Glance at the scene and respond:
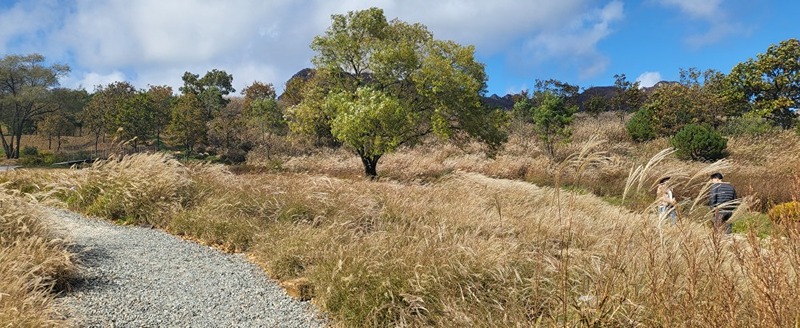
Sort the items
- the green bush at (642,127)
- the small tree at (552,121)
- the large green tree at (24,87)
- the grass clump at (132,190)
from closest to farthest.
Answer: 1. the grass clump at (132,190)
2. the small tree at (552,121)
3. the green bush at (642,127)
4. the large green tree at (24,87)

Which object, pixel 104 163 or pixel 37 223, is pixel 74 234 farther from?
pixel 104 163

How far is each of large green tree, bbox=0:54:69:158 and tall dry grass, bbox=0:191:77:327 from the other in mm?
39767

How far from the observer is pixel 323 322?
142 inches

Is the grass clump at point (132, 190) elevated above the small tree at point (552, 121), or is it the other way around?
the small tree at point (552, 121)

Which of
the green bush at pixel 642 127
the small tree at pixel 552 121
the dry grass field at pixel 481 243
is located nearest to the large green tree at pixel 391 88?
the dry grass field at pixel 481 243

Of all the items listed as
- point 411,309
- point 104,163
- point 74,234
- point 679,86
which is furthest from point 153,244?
point 679,86

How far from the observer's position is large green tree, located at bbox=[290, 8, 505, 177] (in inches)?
536

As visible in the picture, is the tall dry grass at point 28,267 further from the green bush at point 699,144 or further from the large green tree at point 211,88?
the large green tree at point 211,88

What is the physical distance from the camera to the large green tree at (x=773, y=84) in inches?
1033

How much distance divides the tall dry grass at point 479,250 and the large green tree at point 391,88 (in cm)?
516

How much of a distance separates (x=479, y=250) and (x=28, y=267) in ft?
12.3

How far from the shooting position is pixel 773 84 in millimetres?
26875

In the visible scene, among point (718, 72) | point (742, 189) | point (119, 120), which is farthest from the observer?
point (119, 120)

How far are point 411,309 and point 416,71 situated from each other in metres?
11.8
